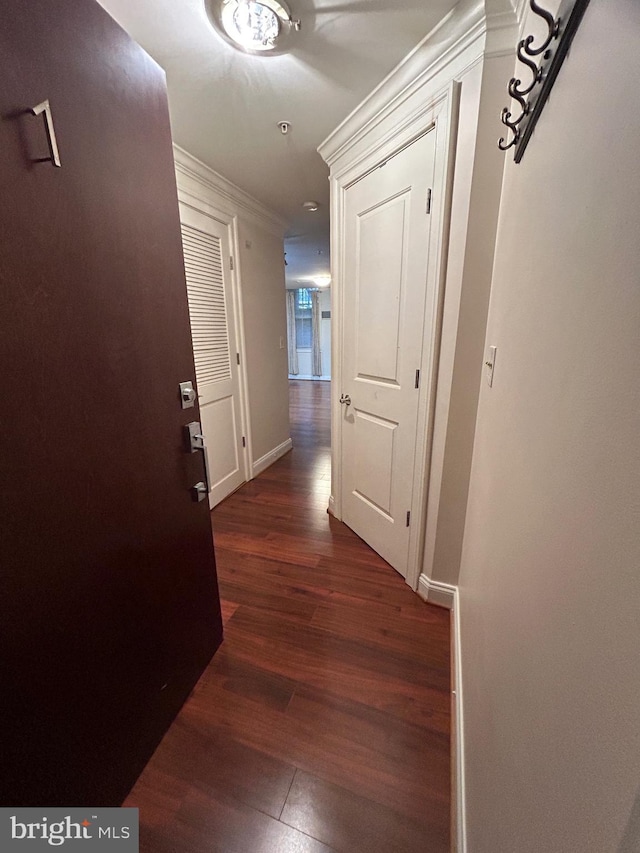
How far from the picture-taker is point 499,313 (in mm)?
1049

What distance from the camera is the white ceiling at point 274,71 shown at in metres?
1.10

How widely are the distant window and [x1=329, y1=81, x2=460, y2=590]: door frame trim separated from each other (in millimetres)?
6460

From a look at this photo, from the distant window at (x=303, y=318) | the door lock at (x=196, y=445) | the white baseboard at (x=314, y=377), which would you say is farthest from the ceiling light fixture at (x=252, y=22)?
the white baseboard at (x=314, y=377)

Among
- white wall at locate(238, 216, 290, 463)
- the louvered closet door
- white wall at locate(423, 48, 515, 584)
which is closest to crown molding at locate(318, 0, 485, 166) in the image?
white wall at locate(423, 48, 515, 584)

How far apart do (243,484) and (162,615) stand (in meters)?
1.91

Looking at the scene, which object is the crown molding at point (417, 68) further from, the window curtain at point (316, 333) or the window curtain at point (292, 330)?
the window curtain at point (292, 330)

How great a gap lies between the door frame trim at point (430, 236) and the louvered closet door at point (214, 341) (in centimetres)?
93

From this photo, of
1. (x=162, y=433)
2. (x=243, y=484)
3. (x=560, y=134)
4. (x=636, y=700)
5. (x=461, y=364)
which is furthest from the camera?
(x=243, y=484)

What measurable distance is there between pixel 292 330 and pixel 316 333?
717 mm

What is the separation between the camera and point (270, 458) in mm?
3393

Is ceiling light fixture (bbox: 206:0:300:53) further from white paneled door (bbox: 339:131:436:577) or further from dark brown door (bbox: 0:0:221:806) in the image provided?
white paneled door (bbox: 339:131:436:577)

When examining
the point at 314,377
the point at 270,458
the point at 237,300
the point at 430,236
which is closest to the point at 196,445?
the point at 430,236

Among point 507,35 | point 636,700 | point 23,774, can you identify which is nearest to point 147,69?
point 507,35

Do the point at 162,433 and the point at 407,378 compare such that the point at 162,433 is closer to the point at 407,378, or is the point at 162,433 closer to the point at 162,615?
the point at 162,615
